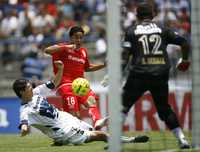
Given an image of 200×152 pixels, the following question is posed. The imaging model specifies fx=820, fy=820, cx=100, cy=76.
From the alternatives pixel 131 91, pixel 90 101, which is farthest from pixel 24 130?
pixel 90 101

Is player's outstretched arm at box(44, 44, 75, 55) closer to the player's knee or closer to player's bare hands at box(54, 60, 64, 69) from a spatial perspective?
player's bare hands at box(54, 60, 64, 69)

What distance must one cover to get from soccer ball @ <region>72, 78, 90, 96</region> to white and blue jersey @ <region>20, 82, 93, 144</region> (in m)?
1.38

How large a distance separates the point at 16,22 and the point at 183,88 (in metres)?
6.94

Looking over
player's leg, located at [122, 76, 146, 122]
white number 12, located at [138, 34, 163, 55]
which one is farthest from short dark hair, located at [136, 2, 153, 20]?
player's leg, located at [122, 76, 146, 122]

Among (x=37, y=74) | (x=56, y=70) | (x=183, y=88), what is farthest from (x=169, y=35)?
(x=37, y=74)

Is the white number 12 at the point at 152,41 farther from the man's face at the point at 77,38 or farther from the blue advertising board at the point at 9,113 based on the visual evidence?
the blue advertising board at the point at 9,113

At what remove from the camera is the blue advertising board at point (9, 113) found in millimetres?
22375

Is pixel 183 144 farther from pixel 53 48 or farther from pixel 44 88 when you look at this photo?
pixel 53 48

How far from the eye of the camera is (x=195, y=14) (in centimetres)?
1270

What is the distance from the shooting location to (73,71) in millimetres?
15352

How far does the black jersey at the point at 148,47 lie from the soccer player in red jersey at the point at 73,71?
8.53ft

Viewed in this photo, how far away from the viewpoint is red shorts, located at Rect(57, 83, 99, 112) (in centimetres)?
1511

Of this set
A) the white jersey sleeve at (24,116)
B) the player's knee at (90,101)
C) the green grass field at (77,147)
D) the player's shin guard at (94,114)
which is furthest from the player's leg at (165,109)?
the player's knee at (90,101)

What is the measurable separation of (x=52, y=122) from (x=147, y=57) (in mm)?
1874
